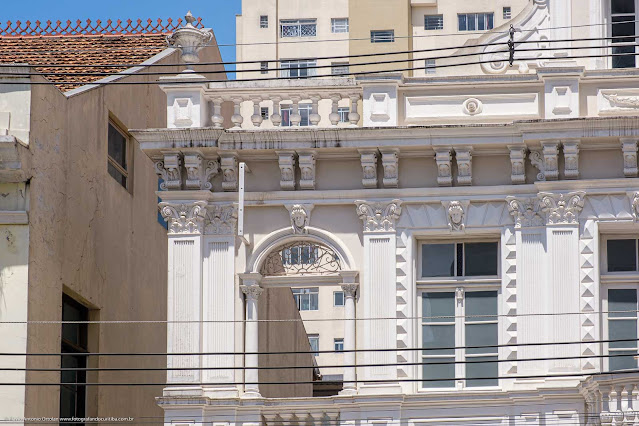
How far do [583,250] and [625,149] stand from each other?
1842 mm

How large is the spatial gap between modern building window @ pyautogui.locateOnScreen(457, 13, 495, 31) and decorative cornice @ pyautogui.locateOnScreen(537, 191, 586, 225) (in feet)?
128

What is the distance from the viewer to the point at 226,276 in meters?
31.9

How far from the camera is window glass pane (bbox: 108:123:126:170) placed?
124 ft

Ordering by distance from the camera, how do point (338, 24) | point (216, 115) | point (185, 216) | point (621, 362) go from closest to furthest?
1. point (621, 362)
2. point (185, 216)
3. point (216, 115)
4. point (338, 24)

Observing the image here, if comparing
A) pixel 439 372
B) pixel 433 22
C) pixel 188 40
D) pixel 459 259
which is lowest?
pixel 439 372

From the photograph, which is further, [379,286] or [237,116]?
[237,116]

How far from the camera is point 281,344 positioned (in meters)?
38.1

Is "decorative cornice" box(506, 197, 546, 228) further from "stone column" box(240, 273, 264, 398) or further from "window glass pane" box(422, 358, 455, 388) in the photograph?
"stone column" box(240, 273, 264, 398)

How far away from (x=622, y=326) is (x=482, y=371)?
248cm

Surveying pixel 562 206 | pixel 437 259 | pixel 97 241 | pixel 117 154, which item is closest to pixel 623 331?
pixel 562 206

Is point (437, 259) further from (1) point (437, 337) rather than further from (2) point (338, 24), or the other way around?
(2) point (338, 24)

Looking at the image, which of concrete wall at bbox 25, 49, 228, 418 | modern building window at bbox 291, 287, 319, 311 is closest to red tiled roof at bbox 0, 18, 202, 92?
concrete wall at bbox 25, 49, 228, 418

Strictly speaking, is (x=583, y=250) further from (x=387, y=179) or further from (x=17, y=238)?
(x=17, y=238)

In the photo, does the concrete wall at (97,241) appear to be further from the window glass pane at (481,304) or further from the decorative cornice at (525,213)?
the decorative cornice at (525,213)
